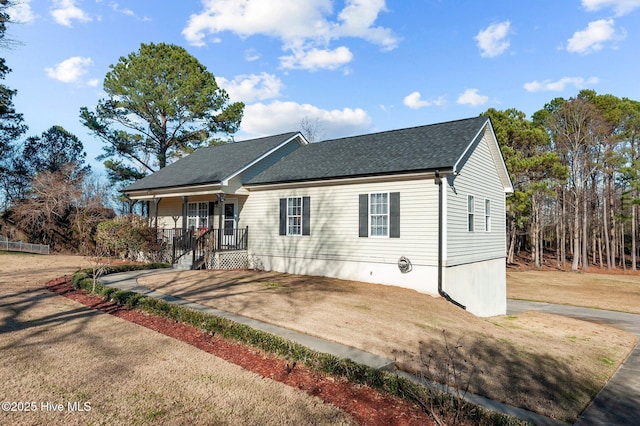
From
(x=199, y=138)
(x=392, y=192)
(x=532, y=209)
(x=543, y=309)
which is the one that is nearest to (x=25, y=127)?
(x=199, y=138)

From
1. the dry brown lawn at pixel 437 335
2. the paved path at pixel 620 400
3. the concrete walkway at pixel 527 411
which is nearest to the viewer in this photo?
the concrete walkway at pixel 527 411

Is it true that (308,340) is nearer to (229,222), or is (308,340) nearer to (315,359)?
(315,359)

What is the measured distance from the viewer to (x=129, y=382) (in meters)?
4.57

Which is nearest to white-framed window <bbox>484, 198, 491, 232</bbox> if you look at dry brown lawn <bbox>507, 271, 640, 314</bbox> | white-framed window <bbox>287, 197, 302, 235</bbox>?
dry brown lawn <bbox>507, 271, 640, 314</bbox>

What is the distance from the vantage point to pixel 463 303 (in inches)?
483

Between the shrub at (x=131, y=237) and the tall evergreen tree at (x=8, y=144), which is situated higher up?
the tall evergreen tree at (x=8, y=144)

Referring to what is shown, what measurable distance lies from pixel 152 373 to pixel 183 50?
95.2 feet

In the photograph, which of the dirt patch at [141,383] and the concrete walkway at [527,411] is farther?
the concrete walkway at [527,411]

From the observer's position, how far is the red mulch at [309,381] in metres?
3.94

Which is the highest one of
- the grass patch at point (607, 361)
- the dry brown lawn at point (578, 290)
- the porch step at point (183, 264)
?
the porch step at point (183, 264)

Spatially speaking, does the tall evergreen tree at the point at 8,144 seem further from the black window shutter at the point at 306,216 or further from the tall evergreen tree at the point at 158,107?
the black window shutter at the point at 306,216

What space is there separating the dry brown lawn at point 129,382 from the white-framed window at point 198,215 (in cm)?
1118

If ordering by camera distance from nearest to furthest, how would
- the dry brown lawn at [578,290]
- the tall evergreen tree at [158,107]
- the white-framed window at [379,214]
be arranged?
1. the white-framed window at [379,214]
2. the dry brown lawn at [578,290]
3. the tall evergreen tree at [158,107]

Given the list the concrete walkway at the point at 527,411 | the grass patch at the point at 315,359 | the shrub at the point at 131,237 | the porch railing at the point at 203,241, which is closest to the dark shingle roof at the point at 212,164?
the porch railing at the point at 203,241
